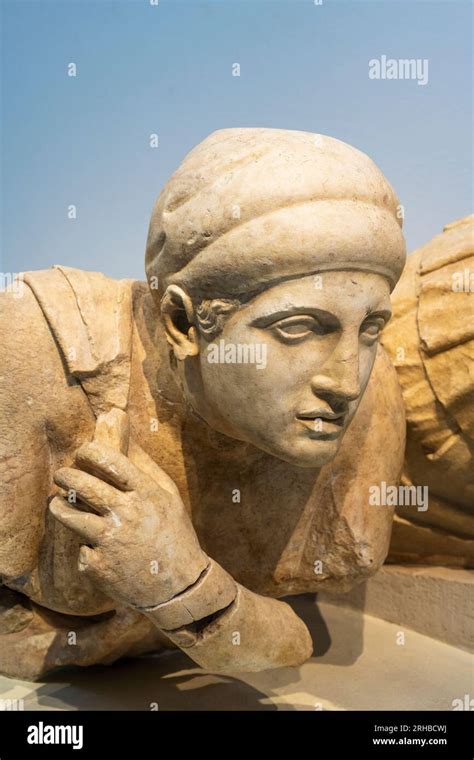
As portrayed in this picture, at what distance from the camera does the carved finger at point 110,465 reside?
6.46ft

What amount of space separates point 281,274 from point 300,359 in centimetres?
21

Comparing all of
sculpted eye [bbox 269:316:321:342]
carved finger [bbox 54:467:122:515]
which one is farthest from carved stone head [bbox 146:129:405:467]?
carved finger [bbox 54:467:122:515]

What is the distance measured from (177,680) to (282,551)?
0.65 m

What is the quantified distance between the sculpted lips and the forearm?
0.45m

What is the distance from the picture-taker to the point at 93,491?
1.96 meters

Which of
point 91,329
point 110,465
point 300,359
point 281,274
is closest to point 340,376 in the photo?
point 300,359

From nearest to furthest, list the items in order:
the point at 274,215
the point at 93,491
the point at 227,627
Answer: the point at 274,215 → the point at 93,491 → the point at 227,627

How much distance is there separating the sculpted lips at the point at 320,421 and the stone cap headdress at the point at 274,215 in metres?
0.34

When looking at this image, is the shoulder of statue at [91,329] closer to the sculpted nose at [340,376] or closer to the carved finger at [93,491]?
the carved finger at [93,491]

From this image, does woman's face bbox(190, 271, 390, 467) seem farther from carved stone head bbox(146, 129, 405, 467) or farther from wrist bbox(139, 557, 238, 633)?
wrist bbox(139, 557, 238, 633)

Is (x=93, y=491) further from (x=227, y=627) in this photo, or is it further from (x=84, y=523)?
(x=227, y=627)

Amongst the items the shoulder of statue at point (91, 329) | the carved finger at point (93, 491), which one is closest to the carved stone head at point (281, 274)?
the shoulder of statue at point (91, 329)

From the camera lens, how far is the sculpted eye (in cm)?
192

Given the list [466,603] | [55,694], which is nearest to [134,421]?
[55,694]
